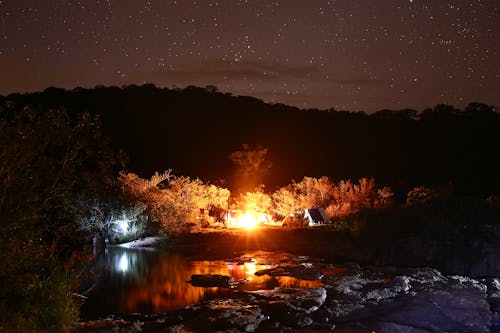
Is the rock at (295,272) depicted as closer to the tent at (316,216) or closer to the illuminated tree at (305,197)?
the tent at (316,216)

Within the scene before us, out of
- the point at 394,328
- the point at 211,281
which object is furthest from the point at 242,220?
the point at 394,328

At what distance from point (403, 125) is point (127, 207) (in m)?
49.9

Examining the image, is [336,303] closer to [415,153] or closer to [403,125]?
[415,153]

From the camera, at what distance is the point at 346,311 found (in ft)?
36.9

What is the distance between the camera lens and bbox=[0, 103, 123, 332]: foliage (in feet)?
24.0

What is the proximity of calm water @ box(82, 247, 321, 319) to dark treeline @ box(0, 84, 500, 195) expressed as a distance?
2655 centimetres

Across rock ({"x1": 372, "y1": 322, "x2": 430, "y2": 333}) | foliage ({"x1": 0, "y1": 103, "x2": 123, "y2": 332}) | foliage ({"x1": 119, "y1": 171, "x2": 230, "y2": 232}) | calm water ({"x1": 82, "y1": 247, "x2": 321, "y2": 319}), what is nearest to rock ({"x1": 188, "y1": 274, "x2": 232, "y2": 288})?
calm water ({"x1": 82, "y1": 247, "x2": 321, "y2": 319})

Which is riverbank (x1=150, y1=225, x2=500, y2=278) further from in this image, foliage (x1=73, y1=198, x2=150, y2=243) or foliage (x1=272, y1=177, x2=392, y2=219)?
foliage (x1=272, y1=177, x2=392, y2=219)

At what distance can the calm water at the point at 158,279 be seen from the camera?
1323 centimetres

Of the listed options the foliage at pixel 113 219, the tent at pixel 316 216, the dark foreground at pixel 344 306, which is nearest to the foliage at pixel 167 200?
the foliage at pixel 113 219

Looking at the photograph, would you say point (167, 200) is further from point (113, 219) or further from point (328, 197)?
point (328, 197)

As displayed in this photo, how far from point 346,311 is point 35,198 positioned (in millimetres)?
6874

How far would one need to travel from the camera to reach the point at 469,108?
66.2m

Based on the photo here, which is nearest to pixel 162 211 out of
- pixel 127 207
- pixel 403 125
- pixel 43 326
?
pixel 127 207
